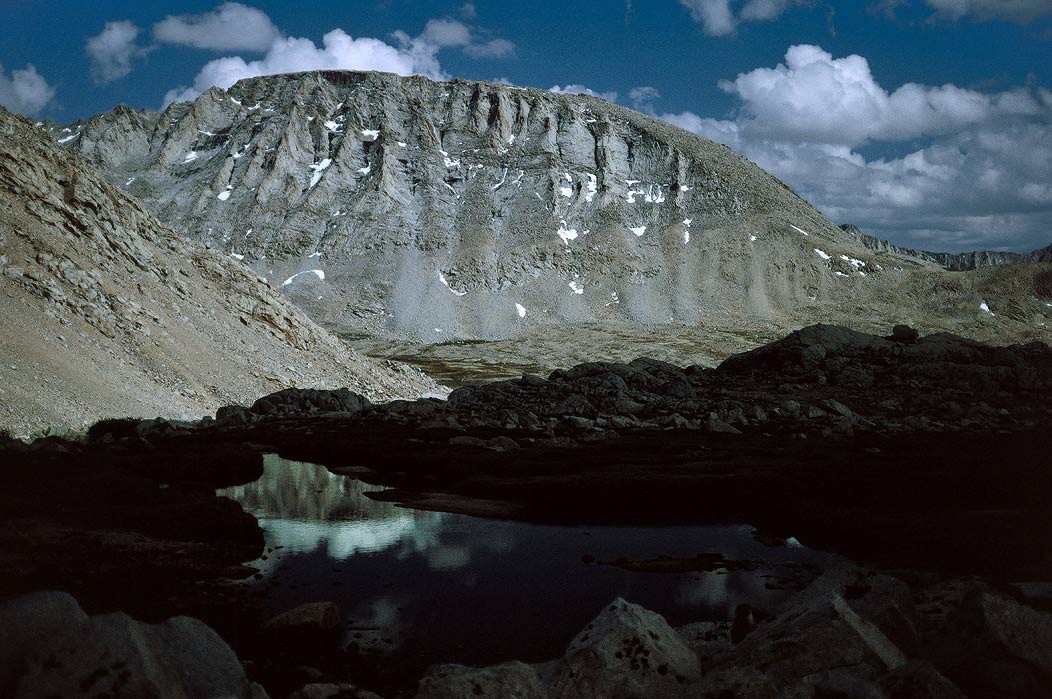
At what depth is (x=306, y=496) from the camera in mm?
26297

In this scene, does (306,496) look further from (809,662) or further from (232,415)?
(809,662)

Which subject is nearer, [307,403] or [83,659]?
[83,659]

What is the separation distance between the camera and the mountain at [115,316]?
36469 millimetres

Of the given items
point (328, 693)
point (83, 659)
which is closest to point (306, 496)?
point (328, 693)

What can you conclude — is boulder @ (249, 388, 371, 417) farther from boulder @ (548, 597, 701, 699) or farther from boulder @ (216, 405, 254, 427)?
boulder @ (548, 597, 701, 699)

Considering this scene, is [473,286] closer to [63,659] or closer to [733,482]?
[733,482]

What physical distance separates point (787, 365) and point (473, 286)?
135133 mm

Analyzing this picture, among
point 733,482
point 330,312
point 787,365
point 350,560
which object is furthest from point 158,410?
point 330,312

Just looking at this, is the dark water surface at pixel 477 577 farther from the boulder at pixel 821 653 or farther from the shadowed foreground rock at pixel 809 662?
the boulder at pixel 821 653

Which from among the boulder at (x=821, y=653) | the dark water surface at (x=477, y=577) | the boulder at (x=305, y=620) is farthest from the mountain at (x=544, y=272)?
the boulder at (x=821, y=653)

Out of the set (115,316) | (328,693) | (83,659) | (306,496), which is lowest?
(306,496)

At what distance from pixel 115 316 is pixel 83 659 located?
136 ft

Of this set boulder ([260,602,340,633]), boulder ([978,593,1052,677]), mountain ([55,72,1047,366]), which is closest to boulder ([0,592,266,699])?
boulder ([260,602,340,633])

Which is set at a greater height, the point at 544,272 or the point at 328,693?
the point at 544,272
